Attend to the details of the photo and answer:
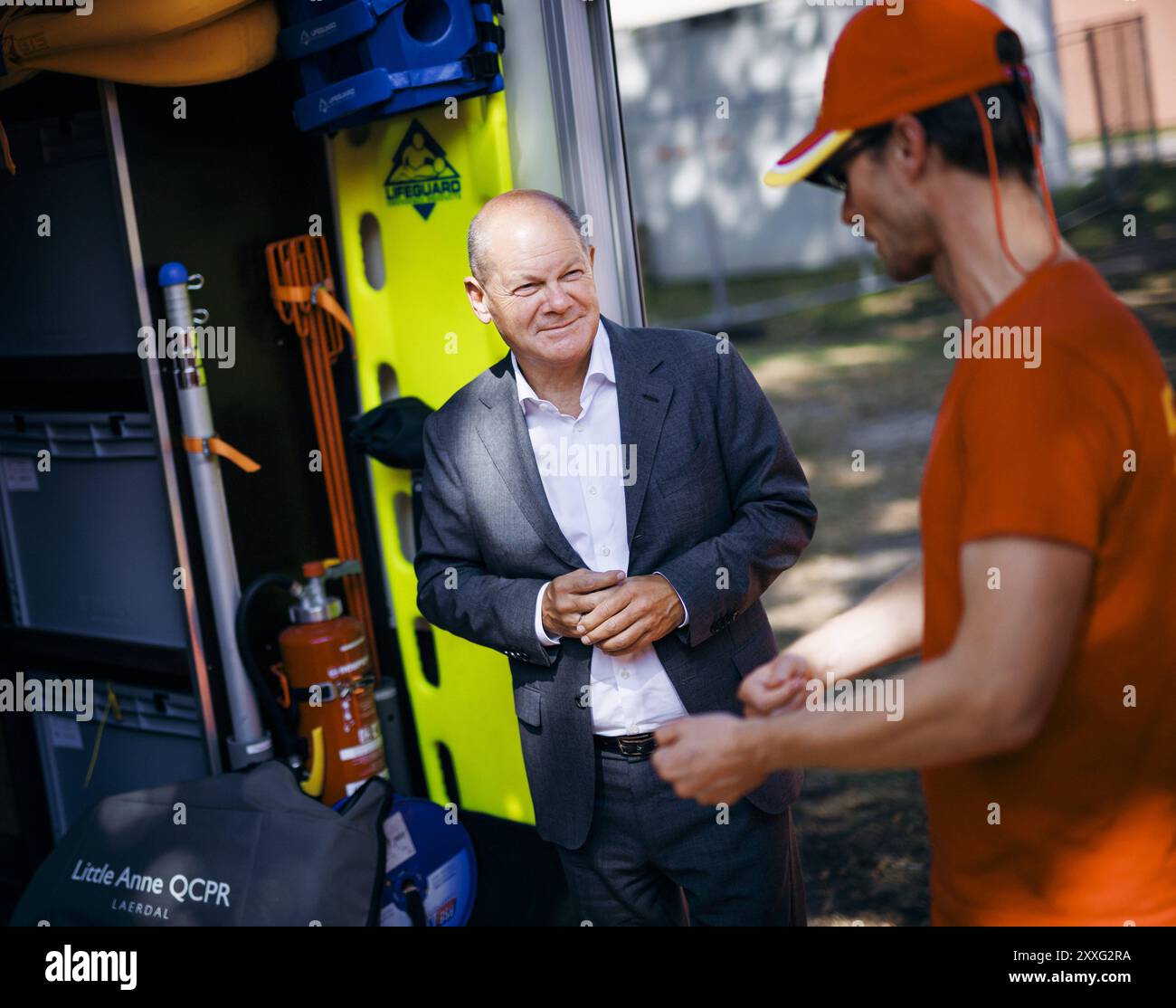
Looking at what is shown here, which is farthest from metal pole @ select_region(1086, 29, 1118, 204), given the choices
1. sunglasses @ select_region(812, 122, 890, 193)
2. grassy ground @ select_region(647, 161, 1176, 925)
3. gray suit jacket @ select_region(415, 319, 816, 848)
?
sunglasses @ select_region(812, 122, 890, 193)

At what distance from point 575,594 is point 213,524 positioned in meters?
1.30

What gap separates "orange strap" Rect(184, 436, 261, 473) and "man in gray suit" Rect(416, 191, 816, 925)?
82 cm

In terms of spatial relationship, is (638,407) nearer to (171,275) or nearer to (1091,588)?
(1091,588)

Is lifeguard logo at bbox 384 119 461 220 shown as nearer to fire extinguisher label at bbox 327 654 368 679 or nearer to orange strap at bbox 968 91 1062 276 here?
fire extinguisher label at bbox 327 654 368 679

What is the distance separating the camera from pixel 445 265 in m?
3.27

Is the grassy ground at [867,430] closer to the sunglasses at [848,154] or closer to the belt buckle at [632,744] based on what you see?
the belt buckle at [632,744]

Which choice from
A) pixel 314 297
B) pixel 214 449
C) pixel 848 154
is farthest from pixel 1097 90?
pixel 848 154

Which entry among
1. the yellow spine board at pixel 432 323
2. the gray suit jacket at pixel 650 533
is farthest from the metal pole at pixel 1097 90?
the gray suit jacket at pixel 650 533

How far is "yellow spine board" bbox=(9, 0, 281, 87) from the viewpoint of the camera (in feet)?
9.38

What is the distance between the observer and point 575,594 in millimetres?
2371

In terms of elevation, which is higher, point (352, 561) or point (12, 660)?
point (352, 561)

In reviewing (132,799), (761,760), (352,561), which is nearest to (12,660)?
(132,799)
